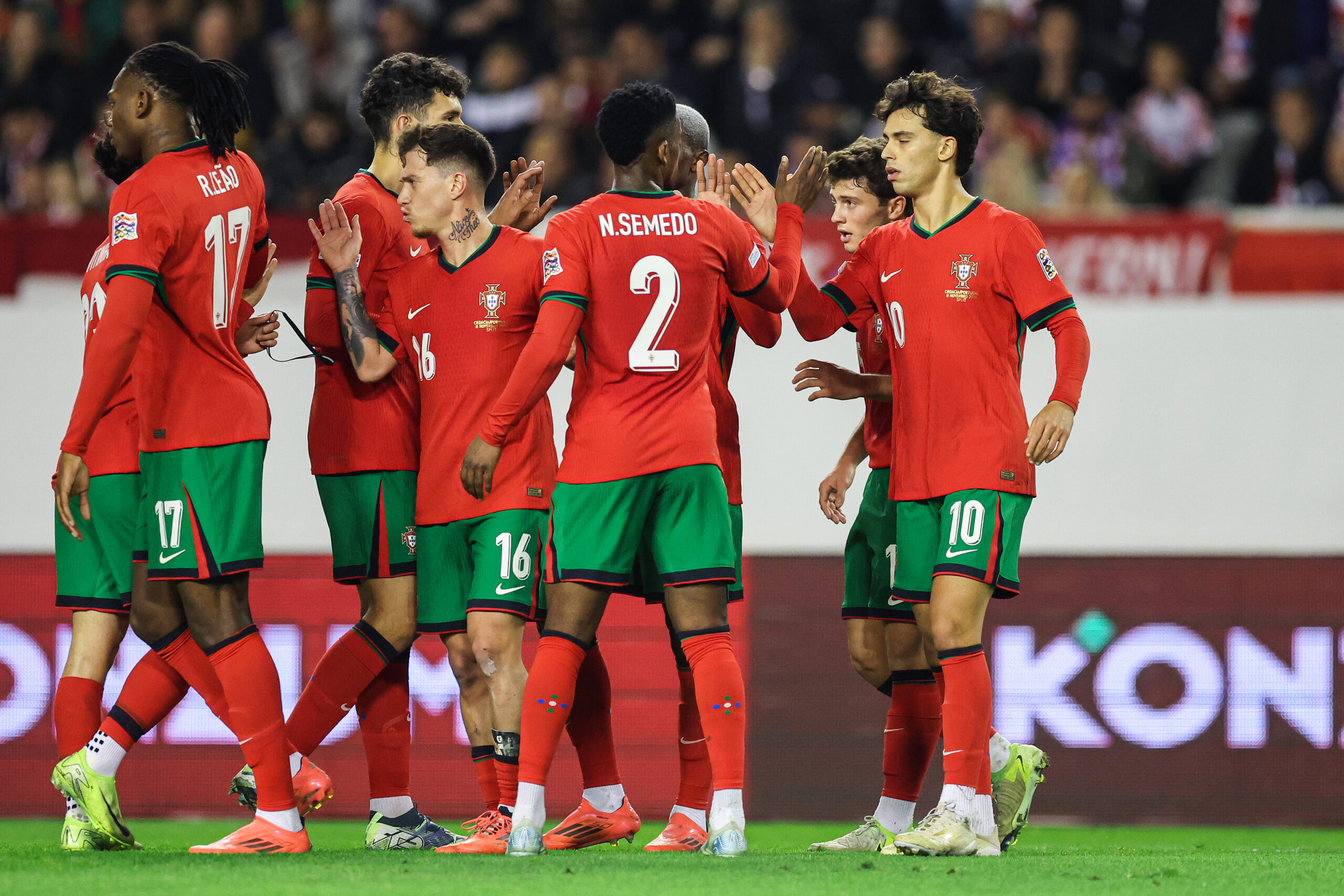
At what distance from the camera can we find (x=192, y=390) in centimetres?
492

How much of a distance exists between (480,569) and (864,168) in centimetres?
206

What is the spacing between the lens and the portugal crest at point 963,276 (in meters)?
5.15

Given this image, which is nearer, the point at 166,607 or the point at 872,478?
the point at 166,607

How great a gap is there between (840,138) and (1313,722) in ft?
15.6

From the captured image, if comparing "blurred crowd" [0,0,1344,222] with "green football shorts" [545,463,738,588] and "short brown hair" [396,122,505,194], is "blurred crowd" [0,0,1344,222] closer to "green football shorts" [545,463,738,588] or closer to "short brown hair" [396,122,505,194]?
"short brown hair" [396,122,505,194]

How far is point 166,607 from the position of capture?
5.08 m

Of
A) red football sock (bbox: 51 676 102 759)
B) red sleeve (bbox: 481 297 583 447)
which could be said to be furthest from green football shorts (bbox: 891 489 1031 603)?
red football sock (bbox: 51 676 102 759)

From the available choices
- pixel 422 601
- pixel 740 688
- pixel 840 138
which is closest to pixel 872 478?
pixel 740 688

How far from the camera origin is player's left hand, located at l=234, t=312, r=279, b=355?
5.49 metres

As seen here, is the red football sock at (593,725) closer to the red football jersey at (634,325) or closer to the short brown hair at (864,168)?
the red football jersey at (634,325)

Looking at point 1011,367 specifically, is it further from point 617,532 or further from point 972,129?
point 617,532

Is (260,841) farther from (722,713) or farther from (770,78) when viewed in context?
(770,78)

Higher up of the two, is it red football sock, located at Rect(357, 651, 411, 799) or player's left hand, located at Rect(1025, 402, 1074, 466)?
player's left hand, located at Rect(1025, 402, 1074, 466)

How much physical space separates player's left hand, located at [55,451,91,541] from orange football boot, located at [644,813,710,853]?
207cm
